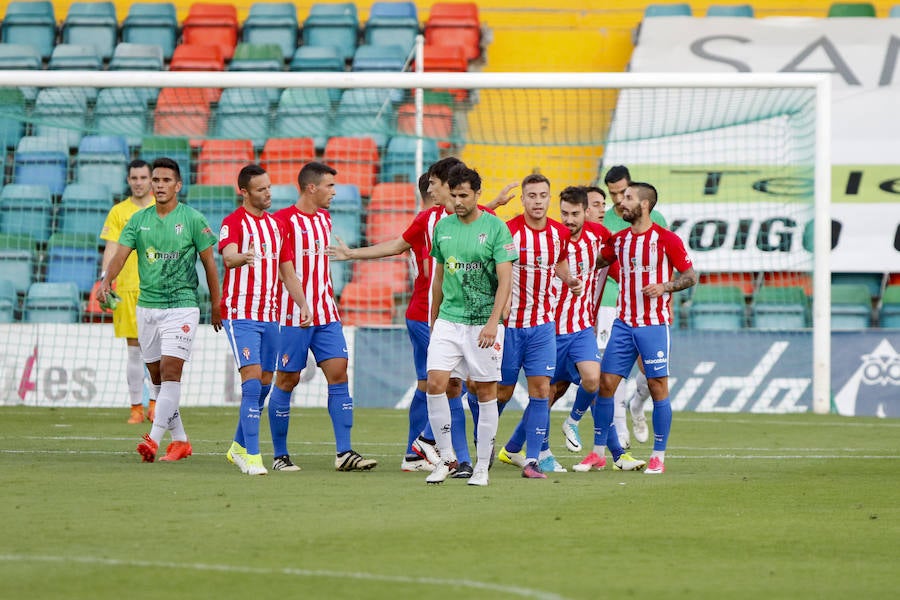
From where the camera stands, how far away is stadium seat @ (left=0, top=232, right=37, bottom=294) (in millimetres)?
16297

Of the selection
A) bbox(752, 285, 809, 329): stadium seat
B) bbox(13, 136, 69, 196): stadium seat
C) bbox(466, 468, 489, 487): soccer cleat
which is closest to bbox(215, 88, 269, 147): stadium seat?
bbox(13, 136, 69, 196): stadium seat

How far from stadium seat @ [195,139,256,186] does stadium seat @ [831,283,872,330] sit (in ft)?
24.0

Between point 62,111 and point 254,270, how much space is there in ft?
29.9

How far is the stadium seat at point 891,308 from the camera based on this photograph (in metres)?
16.7

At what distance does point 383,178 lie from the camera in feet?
56.5

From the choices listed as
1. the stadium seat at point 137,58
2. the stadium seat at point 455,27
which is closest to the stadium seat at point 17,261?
the stadium seat at point 137,58

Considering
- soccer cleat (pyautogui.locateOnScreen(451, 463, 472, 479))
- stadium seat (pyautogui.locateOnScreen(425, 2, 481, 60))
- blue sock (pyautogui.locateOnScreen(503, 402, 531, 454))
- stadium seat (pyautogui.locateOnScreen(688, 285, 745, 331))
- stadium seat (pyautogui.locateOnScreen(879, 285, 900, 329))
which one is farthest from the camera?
stadium seat (pyautogui.locateOnScreen(425, 2, 481, 60))

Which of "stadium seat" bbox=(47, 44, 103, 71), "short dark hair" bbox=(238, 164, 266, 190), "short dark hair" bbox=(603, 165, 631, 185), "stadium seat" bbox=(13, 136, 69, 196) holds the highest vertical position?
"stadium seat" bbox=(47, 44, 103, 71)

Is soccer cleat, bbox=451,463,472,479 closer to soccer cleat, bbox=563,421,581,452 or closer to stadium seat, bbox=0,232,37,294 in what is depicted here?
soccer cleat, bbox=563,421,581,452

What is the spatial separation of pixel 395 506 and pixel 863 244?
11.7m

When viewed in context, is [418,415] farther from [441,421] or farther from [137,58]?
[137,58]

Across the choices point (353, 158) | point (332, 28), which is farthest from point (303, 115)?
point (332, 28)

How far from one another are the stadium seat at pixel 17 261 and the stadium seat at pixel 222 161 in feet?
6.64

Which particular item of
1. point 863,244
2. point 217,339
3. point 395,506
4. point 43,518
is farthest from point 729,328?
point 43,518
